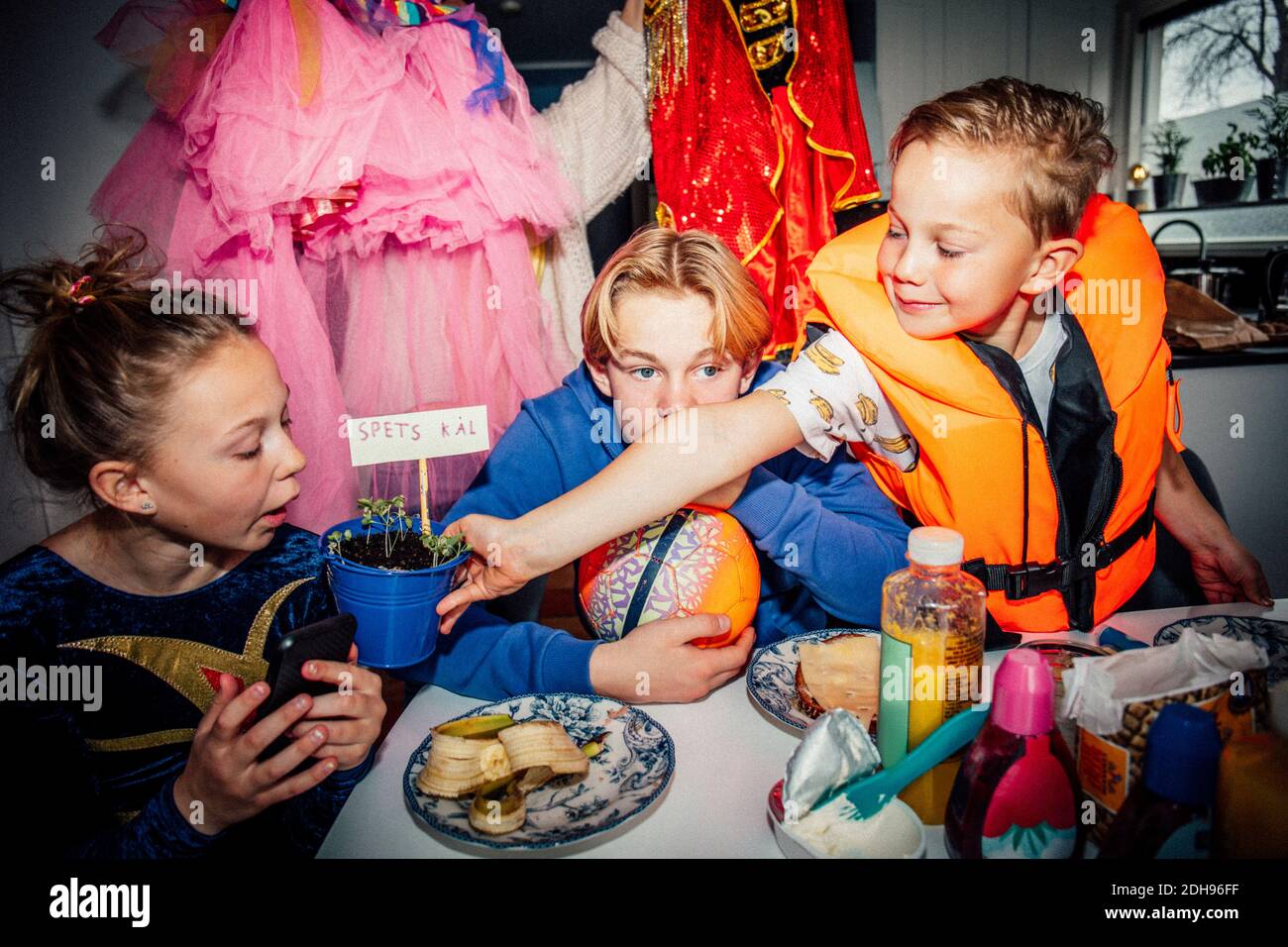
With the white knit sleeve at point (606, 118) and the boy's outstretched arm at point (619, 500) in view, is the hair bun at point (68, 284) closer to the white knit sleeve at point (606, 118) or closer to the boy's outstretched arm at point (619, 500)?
the boy's outstretched arm at point (619, 500)

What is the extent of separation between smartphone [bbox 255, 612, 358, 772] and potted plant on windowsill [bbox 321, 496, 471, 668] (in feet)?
0.14

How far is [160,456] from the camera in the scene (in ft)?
3.55

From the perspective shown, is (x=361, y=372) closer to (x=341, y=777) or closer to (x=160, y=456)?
(x=160, y=456)

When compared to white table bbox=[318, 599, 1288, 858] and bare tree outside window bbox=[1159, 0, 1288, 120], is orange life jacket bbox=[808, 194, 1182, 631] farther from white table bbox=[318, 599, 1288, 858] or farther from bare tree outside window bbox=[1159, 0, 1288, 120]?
white table bbox=[318, 599, 1288, 858]

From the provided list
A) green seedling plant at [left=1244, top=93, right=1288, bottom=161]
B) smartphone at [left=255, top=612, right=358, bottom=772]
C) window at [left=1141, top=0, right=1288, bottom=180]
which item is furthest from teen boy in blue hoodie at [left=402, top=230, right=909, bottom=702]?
green seedling plant at [left=1244, top=93, right=1288, bottom=161]

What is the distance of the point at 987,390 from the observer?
117 centimetres

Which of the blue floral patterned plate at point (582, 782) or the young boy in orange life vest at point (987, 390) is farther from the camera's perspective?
the young boy in orange life vest at point (987, 390)

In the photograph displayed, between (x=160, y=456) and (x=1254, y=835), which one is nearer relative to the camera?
(x=1254, y=835)

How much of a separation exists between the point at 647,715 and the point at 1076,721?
0.48 m

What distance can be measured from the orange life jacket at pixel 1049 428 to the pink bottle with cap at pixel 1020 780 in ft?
1.64

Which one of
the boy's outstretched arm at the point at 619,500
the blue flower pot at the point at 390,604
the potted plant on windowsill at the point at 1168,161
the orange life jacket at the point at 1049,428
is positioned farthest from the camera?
the potted plant on windowsill at the point at 1168,161

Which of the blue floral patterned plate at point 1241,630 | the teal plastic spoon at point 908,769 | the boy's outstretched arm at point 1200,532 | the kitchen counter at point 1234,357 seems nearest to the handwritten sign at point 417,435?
the teal plastic spoon at point 908,769

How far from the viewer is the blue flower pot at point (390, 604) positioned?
92cm
